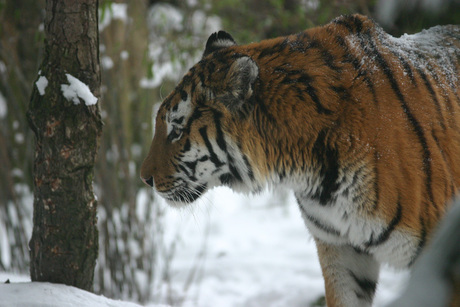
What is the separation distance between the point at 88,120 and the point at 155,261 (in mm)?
2104

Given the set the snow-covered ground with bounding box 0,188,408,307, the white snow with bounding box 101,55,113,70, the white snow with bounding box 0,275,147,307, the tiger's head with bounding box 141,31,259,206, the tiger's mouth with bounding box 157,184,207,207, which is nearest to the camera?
the white snow with bounding box 0,275,147,307

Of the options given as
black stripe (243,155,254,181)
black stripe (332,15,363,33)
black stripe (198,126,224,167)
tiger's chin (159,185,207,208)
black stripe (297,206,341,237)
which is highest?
black stripe (332,15,363,33)

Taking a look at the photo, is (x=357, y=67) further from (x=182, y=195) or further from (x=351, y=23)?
(x=182, y=195)

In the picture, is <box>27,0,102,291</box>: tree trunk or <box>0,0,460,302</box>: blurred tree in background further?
<box>0,0,460,302</box>: blurred tree in background

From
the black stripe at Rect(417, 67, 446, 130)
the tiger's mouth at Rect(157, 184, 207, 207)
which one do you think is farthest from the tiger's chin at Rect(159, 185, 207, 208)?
the black stripe at Rect(417, 67, 446, 130)

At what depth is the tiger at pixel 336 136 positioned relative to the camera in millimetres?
1898

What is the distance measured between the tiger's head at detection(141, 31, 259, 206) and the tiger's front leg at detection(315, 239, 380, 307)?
0.45 meters

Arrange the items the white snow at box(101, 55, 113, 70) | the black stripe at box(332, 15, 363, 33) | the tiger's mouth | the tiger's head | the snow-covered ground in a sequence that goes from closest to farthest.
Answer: the tiger's head, the black stripe at box(332, 15, 363, 33), the tiger's mouth, the snow-covered ground, the white snow at box(101, 55, 113, 70)

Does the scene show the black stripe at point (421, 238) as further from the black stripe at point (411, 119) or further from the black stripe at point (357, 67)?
the black stripe at point (357, 67)

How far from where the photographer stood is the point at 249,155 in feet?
6.89

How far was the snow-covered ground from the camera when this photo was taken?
2594 mm

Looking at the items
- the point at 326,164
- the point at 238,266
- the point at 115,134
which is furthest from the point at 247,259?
the point at 326,164

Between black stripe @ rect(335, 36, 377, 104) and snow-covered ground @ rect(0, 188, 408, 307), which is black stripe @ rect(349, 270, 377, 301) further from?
black stripe @ rect(335, 36, 377, 104)

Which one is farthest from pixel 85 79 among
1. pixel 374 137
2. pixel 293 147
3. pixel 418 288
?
pixel 418 288
